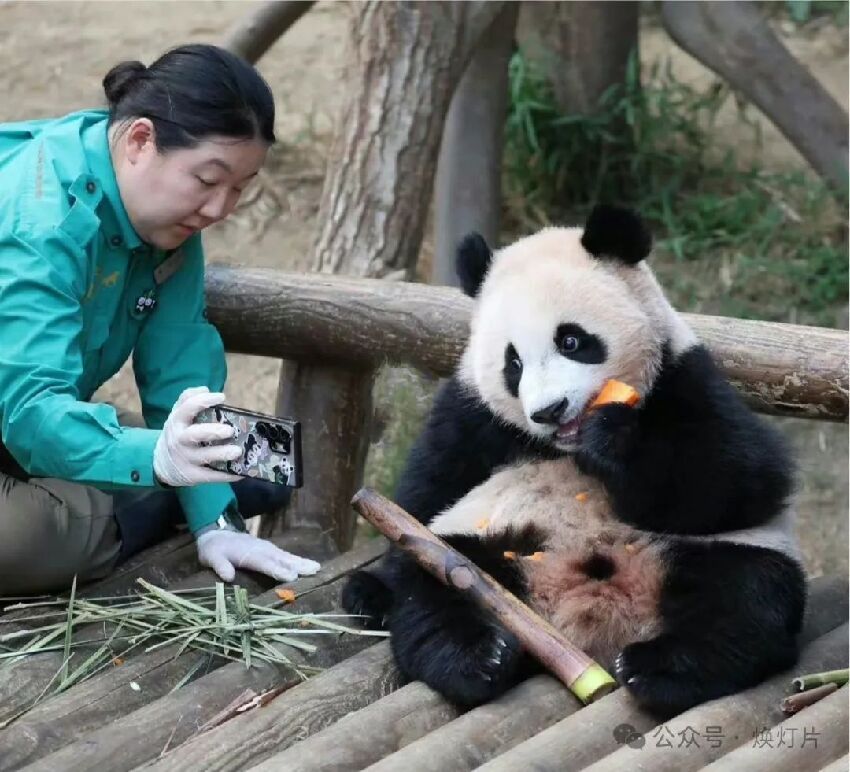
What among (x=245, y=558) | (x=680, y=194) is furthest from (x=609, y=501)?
(x=680, y=194)

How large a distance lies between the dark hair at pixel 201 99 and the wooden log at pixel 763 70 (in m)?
2.67

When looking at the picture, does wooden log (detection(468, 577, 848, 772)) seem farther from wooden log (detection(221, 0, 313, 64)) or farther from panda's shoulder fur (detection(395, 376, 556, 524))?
wooden log (detection(221, 0, 313, 64))

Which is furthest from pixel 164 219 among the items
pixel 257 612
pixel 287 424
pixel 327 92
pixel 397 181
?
pixel 327 92

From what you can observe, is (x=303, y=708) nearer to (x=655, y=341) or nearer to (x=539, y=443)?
(x=539, y=443)

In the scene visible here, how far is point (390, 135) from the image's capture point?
423cm

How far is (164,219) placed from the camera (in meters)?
2.76

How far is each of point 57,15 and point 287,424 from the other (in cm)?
582

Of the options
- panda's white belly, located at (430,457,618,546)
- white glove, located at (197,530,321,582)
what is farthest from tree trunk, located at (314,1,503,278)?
panda's white belly, located at (430,457,618,546)

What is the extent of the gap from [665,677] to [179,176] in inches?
51.4

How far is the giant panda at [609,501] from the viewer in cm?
241

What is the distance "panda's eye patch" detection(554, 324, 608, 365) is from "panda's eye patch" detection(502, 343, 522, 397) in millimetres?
90

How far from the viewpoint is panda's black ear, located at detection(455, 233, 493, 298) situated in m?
2.79

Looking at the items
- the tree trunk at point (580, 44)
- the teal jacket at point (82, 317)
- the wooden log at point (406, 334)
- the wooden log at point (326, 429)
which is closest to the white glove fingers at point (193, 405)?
the teal jacket at point (82, 317)

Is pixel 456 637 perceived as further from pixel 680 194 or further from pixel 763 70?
pixel 680 194
